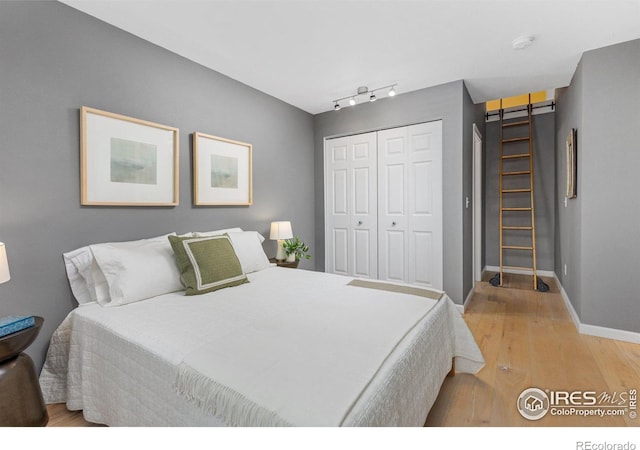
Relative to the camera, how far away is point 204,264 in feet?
6.75

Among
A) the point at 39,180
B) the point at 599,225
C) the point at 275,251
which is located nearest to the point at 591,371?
the point at 599,225

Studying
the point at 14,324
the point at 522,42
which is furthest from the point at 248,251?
the point at 522,42

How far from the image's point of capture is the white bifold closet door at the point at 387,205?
11.3 ft

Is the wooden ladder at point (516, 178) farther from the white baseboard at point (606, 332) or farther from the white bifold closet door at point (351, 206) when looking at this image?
the white bifold closet door at point (351, 206)

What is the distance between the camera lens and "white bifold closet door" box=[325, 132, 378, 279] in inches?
153

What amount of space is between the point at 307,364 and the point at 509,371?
1742 millimetres

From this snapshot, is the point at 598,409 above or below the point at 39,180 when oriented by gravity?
below

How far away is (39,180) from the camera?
1846mm

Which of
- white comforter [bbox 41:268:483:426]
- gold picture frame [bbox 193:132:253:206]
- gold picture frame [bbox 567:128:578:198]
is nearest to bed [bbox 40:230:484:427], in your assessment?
white comforter [bbox 41:268:483:426]

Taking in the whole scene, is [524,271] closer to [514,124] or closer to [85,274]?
[514,124]

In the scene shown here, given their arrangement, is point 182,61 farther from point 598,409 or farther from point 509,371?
point 598,409

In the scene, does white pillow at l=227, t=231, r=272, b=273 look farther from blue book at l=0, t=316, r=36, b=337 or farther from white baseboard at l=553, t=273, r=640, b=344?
white baseboard at l=553, t=273, r=640, b=344

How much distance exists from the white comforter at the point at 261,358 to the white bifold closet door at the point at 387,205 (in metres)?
1.63

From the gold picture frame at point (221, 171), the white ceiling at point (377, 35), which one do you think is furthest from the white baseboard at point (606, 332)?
the gold picture frame at point (221, 171)
